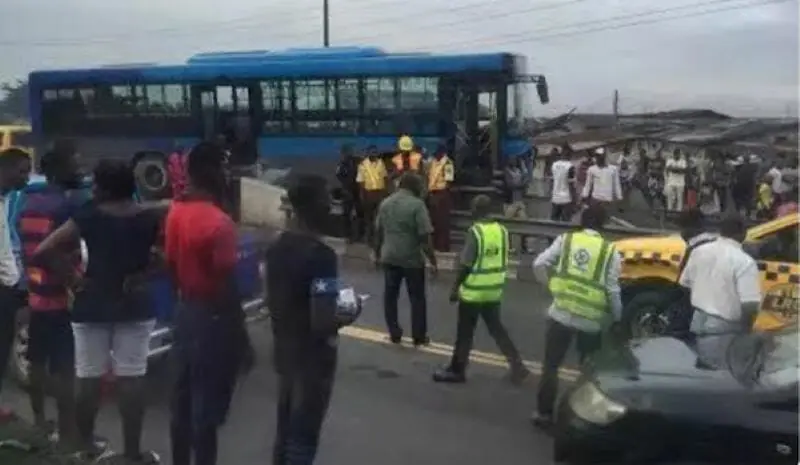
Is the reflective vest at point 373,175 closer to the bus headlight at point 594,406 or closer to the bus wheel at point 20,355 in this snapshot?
the bus wheel at point 20,355

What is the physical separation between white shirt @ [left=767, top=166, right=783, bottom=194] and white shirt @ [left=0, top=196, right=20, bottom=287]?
16.9 metres

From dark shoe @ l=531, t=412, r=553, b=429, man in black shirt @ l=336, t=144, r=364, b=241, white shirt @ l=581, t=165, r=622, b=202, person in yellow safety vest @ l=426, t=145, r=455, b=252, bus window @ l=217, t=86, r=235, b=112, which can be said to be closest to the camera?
dark shoe @ l=531, t=412, r=553, b=429

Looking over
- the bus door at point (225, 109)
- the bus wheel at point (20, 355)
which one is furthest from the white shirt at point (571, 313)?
the bus door at point (225, 109)

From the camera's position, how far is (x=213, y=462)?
224 inches

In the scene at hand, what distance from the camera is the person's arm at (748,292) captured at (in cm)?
735

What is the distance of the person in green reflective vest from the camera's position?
894 cm

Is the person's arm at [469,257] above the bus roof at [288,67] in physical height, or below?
below

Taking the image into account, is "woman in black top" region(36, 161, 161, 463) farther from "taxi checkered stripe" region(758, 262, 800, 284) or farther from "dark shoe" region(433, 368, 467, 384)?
"taxi checkered stripe" region(758, 262, 800, 284)

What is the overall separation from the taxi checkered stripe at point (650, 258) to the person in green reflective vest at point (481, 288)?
71.0 inches

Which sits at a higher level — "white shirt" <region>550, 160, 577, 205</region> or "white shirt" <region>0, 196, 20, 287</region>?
"white shirt" <region>0, 196, 20, 287</region>

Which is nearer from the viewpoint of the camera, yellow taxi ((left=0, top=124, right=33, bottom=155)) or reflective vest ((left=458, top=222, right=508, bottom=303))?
reflective vest ((left=458, top=222, right=508, bottom=303))

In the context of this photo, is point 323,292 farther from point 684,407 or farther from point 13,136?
point 13,136

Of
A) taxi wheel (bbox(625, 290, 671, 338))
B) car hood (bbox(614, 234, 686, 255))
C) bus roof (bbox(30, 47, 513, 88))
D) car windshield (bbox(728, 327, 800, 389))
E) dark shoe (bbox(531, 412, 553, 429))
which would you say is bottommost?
dark shoe (bbox(531, 412, 553, 429))

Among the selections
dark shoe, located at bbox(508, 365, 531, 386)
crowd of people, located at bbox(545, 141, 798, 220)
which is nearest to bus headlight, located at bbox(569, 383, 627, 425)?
dark shoe, located at bbox(508, 365, 531, 386)
